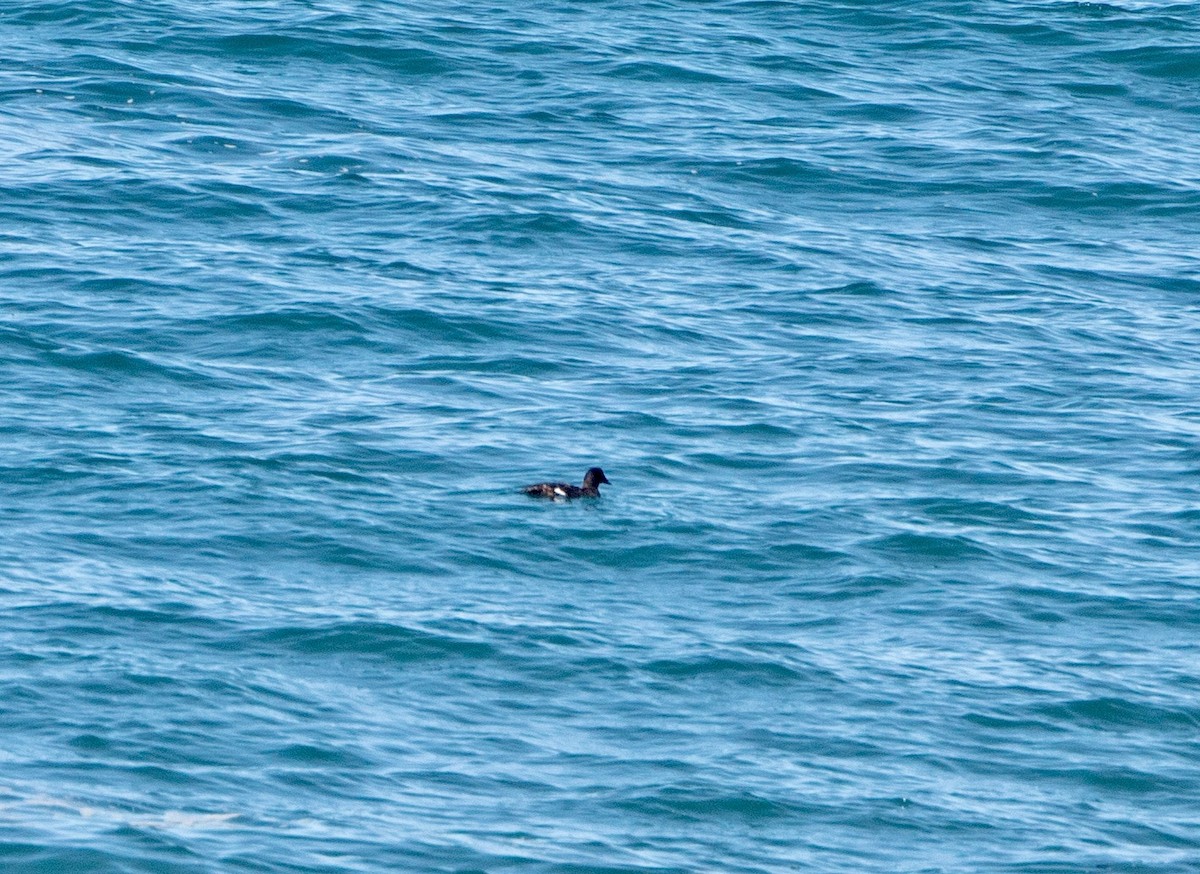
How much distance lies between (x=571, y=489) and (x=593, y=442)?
1.76 meters

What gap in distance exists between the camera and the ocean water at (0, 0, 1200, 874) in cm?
1398

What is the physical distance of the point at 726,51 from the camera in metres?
Result: 33.8

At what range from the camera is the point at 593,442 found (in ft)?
67.7

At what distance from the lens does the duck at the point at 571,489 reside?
18734 mm

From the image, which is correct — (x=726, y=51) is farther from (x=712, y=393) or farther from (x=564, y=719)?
(x=564, y=719)

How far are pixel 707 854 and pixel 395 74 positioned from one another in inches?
806

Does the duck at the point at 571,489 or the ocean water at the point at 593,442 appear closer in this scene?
the ocean water at the point at 593,442

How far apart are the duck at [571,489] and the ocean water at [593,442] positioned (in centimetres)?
26

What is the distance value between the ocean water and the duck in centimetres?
26

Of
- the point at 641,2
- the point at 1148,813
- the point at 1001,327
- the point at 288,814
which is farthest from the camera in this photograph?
the point at 641,2

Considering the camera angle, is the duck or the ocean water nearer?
Result: the ocean water

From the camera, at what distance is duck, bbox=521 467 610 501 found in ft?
61.5

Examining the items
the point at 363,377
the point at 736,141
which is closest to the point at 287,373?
the point at 363,377

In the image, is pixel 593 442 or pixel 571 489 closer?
pixel 571 489
